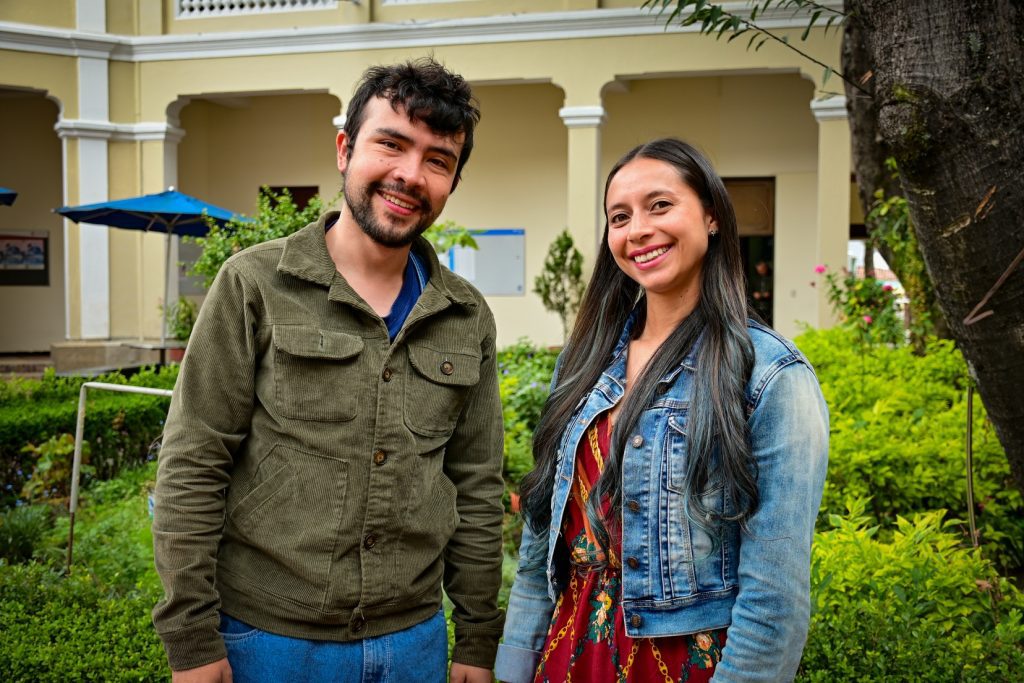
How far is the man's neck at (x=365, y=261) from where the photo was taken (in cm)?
217

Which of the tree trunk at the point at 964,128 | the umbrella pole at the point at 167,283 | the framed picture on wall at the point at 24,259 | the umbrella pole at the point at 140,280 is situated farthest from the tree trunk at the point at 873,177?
the framed picture on wall at the point at 24,259

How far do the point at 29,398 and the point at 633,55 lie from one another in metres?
7.88

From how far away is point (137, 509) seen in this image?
5.91 m

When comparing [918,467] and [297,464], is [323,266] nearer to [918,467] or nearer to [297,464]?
[297,464]

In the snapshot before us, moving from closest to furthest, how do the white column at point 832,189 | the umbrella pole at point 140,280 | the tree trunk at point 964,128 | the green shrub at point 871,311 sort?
the tree trunk at point 964,128 < the green shrub at point 871,311 < the white column at point 832,189 < the umbrella pole at point 140,280

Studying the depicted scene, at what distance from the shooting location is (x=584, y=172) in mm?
12742

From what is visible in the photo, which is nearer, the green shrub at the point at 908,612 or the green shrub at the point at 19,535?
the green shrub at the point at 908,612

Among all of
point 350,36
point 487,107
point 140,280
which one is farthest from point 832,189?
point 140,280

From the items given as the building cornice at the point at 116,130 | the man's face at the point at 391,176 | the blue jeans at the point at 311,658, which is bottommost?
the blue jeans at the point at 311,658

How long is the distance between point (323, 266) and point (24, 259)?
52.0 feet

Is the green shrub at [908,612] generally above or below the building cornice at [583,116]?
below

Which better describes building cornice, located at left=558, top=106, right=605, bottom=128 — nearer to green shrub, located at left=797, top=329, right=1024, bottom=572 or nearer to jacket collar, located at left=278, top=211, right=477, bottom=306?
green shrub, located at left=797, top=329, right=1024, bottom=572

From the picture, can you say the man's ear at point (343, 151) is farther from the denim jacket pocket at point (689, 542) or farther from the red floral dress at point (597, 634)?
the denim jacket pocket at point (689, 542)

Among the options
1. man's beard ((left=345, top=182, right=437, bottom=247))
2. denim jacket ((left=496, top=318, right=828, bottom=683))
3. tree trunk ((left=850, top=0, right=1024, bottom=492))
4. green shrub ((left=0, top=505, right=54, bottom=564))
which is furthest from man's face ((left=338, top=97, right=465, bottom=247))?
green shrub ((left=0, top=505, right=54, bottom=564))
